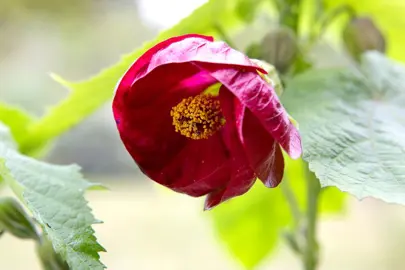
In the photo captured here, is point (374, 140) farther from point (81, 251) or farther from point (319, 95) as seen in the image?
point (81, 251)

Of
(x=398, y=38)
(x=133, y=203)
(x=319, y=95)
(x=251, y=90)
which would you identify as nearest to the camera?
(x=251, y=90)

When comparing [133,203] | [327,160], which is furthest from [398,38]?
[133,203]

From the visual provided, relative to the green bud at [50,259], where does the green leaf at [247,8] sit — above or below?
above

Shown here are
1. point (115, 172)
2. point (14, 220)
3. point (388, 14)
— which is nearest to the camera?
point (14, 220)

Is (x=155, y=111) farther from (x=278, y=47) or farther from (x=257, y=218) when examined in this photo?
(x=257, y=218)

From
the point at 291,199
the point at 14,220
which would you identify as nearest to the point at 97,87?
the point at 14,220

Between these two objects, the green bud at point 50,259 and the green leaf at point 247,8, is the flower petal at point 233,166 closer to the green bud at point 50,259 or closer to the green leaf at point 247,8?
the green bud at point 50,259

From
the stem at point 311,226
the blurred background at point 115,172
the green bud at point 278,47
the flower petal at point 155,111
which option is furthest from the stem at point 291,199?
the blurred background at point 115,172
